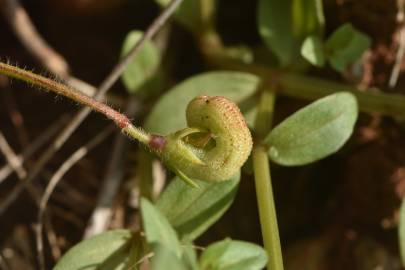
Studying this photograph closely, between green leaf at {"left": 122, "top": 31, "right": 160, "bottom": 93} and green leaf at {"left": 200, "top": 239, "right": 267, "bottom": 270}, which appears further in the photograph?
green leaf at {"left": 122, "top": 31, "right": 160, "bottom": 93}

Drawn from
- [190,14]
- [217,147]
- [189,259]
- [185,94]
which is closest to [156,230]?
[189,259]

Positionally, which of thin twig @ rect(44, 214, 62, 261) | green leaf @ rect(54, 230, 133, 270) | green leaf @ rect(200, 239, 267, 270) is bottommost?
green leaf @ rect(200, 239, 267, 270)

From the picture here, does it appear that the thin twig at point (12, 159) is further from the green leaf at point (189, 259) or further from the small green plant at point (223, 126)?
the green leaf at point (189, 259)

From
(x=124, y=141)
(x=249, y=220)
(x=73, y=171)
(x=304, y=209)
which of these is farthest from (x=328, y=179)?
(x=73, y=171)

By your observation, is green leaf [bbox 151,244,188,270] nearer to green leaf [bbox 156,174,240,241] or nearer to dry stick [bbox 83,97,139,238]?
green leaf [bbox 156,174,240,241]

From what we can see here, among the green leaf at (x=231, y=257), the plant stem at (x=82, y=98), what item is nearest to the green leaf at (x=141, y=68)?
the plant stem at (x=82, y=98)

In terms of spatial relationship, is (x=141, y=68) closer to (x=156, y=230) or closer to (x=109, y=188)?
(x=109, y=188)

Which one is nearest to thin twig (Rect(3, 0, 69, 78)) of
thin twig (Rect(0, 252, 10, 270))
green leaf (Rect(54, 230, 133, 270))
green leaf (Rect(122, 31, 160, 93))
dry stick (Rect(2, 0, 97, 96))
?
dry stick (Rect(2, 0, 97, 96))
